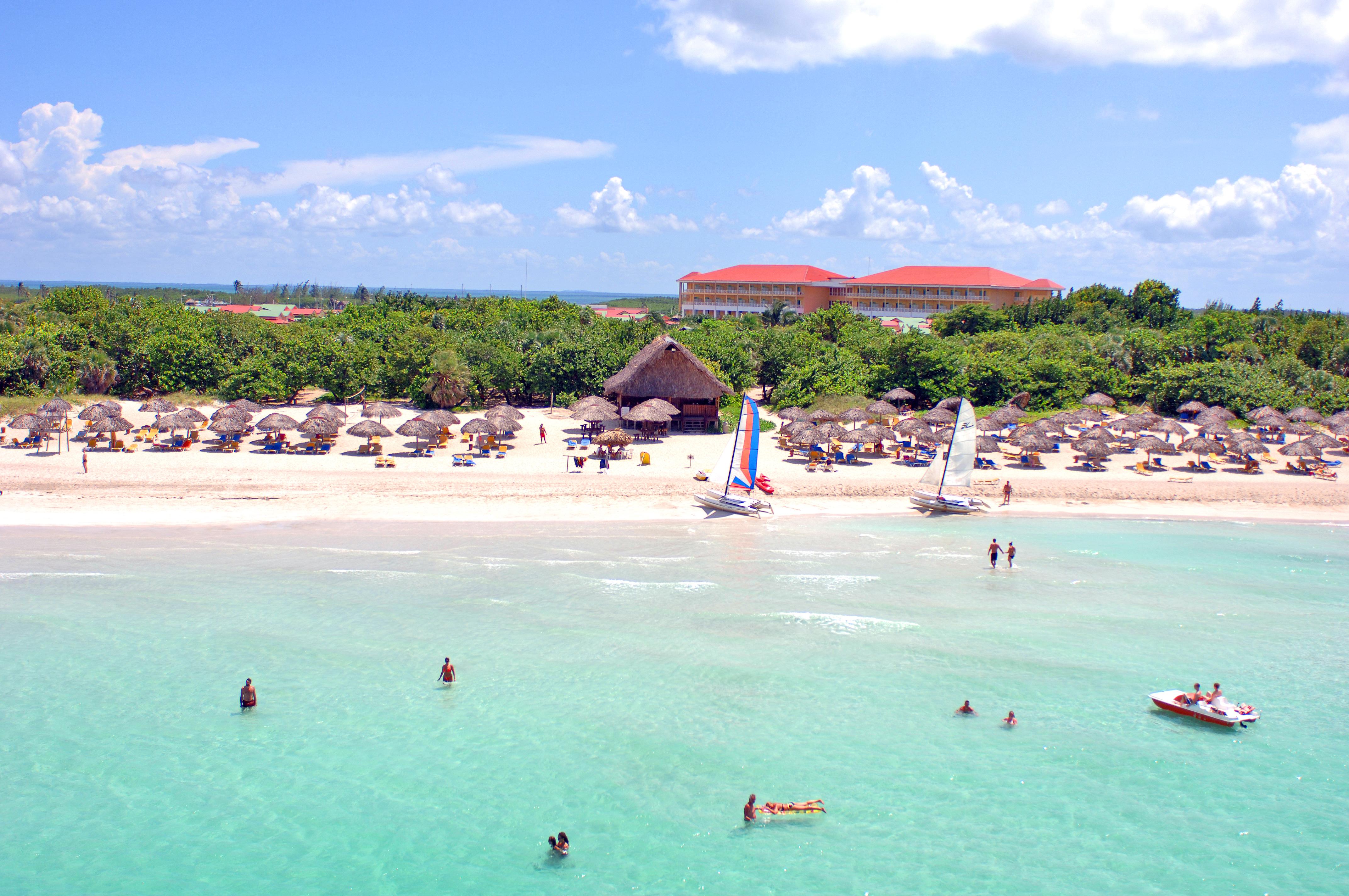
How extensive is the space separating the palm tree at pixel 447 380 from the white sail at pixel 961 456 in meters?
21.5

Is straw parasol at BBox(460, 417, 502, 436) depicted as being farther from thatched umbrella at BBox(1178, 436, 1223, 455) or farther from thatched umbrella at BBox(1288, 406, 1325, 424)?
thatched umbrella at BBox(1288, 406, 1325, 424)

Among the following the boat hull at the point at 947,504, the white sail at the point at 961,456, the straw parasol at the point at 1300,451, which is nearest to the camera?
the white sail at the point at 961,456

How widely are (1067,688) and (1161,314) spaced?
2447 inches

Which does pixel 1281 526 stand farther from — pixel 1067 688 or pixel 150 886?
pixel 150 886

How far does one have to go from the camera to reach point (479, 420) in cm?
3156

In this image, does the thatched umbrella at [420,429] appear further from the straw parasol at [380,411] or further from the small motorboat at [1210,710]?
the small motorboat at [1210,710]

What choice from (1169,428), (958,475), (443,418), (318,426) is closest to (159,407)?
(318,426)

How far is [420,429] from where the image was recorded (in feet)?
101

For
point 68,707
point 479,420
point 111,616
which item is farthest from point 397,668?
point 479,420

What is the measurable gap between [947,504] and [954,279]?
199 ft

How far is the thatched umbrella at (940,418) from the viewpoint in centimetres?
3547

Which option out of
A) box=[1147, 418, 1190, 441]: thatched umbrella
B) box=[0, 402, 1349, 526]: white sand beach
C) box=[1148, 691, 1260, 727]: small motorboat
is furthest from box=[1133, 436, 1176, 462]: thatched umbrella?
box=[1148, 691, 1260, 727]: small motorboat

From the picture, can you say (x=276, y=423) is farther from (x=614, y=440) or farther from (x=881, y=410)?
(x=881, y=410)

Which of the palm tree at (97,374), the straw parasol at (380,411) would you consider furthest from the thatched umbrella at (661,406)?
the palm tree at (97,374)
